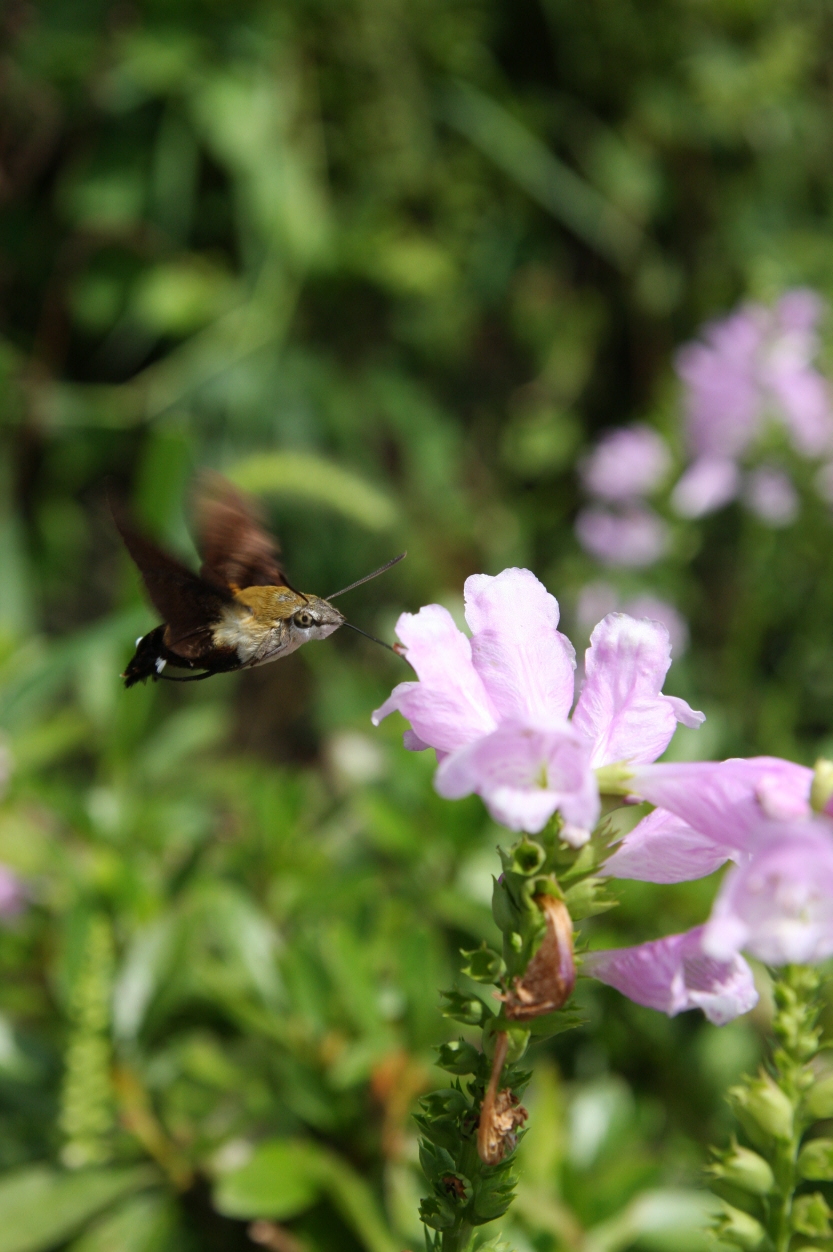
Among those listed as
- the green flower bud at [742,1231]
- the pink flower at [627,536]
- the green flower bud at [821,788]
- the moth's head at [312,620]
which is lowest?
the pink flower at [627,536]

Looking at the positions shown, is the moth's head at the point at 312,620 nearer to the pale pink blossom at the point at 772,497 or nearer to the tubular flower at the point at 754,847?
the tubular flower at the point at 754,847

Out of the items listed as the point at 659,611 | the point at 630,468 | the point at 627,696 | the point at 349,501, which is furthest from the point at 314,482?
the point at 630,468

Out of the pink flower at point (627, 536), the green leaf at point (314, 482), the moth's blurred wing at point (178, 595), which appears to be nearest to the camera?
the moth's blurred wing at point (178, 595)

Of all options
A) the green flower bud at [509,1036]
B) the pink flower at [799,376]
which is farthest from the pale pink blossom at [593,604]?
the green flower bud at [509,1036]

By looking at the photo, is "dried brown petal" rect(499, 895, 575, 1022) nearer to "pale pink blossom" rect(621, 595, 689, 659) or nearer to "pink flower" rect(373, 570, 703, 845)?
"pink flower" rect(373, 570, 703, 845)

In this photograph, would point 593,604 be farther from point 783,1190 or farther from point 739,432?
point 783,1190

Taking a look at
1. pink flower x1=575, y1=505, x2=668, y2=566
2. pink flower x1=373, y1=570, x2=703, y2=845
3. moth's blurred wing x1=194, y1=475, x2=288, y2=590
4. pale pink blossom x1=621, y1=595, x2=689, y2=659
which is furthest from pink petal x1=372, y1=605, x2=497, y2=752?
pink flower x1=575, y1=505, x2=668, y2=566
